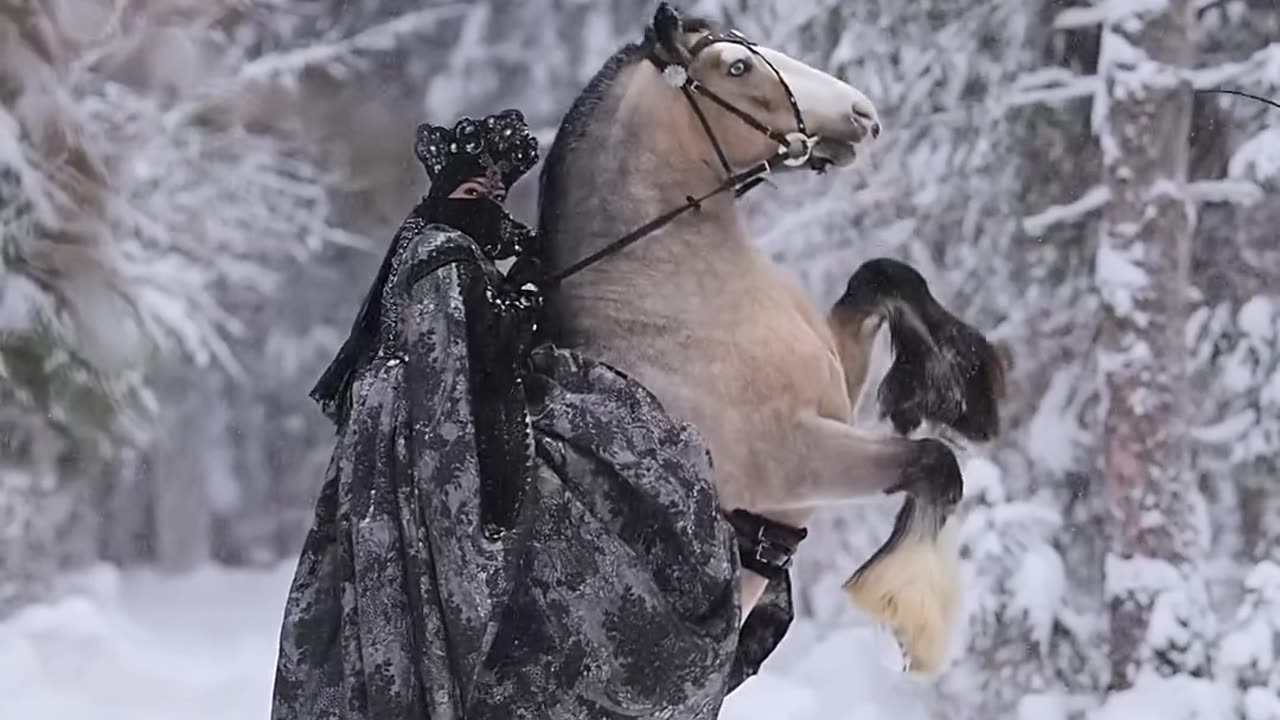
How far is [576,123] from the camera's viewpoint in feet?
5.23

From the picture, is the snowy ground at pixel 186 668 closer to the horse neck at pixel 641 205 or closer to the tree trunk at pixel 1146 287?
the tree trunk at pixel 1146 287

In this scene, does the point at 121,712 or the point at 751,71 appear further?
the point at 121,712

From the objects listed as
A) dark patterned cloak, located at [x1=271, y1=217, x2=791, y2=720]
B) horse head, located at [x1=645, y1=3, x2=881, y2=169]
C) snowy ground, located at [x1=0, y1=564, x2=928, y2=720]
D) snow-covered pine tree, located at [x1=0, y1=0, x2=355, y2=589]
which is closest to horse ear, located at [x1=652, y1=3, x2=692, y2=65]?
horse head, located at [x1=645, y1=3, x2=881, y2=169]

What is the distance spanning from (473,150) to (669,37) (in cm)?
26

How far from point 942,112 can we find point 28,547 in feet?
12.7

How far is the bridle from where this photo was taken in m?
1.54

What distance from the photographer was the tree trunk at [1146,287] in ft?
14.3

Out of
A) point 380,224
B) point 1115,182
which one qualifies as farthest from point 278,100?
point 1115,182

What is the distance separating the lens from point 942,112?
16.5ft

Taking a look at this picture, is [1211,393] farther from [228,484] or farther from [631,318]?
[228,484]

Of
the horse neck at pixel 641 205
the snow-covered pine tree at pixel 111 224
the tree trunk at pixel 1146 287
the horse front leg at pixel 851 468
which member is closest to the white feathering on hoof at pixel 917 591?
the horse front leg at pixel 851 468

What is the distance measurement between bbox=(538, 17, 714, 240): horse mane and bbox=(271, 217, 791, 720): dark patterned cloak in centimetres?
18

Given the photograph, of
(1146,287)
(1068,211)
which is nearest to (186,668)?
(1068,211)

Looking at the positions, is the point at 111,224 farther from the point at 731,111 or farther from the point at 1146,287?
the point at 731,111
